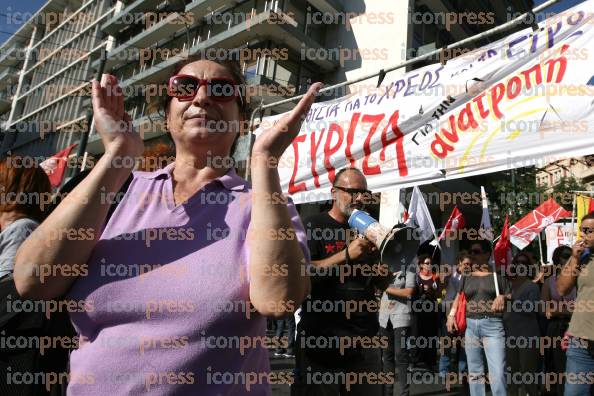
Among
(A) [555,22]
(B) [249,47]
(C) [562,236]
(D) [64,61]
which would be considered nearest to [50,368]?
(A) [555,22]

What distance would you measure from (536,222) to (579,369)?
265 inches

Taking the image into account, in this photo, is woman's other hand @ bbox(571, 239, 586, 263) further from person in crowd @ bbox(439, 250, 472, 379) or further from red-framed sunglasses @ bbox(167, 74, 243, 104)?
red-framed sunglasses @ bbox(167, 74, 243, 104)

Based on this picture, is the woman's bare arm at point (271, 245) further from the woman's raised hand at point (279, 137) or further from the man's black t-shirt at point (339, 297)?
the man's black t-shirt at point (339, 297)

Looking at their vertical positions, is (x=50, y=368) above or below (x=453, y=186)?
→ below

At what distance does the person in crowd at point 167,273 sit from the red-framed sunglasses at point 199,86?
196 millimetres

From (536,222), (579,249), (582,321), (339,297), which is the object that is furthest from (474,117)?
(536,222)

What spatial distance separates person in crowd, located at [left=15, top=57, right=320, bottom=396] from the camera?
3.45ft

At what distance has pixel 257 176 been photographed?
1101mm

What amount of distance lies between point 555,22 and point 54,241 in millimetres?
3403

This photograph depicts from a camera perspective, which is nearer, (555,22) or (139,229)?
(139,229)

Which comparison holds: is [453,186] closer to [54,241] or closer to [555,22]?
[555,22]

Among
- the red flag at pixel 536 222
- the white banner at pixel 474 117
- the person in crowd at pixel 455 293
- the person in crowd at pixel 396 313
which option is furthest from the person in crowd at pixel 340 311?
the red flag at pixel 536 222

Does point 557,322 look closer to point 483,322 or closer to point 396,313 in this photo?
point 483,322

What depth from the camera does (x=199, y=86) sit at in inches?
54.4
